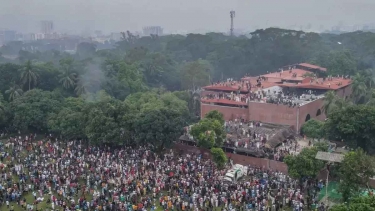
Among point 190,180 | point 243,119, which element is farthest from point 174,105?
point 190,180

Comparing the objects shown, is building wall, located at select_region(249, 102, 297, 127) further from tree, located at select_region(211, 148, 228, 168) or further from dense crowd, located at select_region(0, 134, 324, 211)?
tree, located at select_region(211, 148, 228, 168)

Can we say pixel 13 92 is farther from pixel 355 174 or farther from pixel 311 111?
pixel 355 174

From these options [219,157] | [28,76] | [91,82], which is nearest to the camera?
[219,157]

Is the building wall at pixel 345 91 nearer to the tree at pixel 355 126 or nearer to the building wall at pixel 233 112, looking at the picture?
the building wall at pixel 233 112

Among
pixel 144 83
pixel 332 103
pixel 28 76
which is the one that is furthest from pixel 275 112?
pixel 28 76

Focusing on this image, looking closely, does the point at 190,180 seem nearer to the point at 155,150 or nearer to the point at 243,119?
the point at 155,150

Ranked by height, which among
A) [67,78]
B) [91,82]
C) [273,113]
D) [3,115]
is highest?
[67,78]

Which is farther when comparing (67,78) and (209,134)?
(67,78)

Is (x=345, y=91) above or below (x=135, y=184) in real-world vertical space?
above
